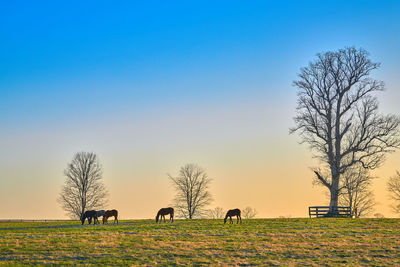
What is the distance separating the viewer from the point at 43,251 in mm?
21906

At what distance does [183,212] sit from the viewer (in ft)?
222

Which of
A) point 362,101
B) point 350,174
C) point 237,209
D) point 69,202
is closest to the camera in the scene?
point 237,209

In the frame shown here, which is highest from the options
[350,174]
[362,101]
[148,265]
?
[362,101]

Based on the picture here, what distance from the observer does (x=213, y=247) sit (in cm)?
2289

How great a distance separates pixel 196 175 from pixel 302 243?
147 feet

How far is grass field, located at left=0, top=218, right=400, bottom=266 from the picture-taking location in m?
19.9

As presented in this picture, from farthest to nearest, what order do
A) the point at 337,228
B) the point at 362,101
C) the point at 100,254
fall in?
the point at 362,101 → the point at 337,228 → the point at 100,254

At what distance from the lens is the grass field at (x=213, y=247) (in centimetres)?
1989

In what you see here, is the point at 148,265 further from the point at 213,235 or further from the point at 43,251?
the point at 213,235

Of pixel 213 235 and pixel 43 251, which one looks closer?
pixel 43 251

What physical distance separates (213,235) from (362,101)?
2595 cm

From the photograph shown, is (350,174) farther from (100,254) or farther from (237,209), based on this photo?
(100,254)

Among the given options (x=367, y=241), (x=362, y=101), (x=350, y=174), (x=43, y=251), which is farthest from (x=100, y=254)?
(x=350, y=174)

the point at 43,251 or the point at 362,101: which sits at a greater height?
the point at 362,101
